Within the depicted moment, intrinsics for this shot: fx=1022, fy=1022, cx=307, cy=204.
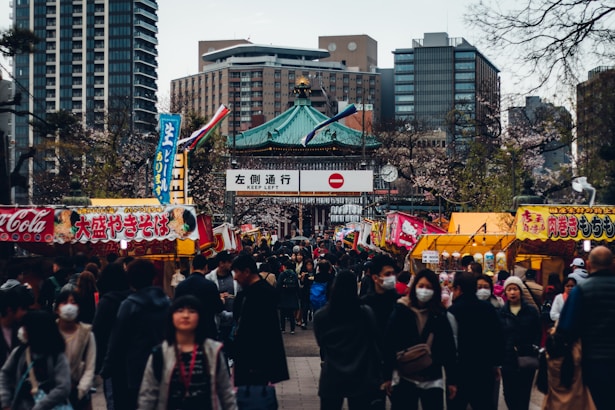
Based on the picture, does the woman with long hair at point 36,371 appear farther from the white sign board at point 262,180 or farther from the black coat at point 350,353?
→ the white sign board at point 262,180

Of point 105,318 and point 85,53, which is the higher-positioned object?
point 85,53

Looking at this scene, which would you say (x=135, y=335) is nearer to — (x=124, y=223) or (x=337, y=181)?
(x=124, y=223)

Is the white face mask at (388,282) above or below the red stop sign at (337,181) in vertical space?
below

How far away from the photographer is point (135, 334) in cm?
773

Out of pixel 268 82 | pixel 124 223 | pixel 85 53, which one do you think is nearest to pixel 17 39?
pixel 124 223

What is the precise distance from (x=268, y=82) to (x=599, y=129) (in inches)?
4677

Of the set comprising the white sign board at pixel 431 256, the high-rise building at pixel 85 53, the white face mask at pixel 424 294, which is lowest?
the white sign board at pixel 431 256

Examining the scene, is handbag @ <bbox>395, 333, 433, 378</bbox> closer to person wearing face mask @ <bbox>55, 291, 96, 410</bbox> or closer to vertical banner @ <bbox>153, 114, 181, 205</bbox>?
person wearing face mask @ <bbox>55, 291, 96, 410</bbox>

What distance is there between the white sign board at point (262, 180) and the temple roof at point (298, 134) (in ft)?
76.7

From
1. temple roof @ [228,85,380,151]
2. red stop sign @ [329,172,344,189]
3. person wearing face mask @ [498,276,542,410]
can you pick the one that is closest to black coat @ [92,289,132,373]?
person wearing face mask @ [498,276,542,410]

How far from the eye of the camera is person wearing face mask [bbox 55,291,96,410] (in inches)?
284

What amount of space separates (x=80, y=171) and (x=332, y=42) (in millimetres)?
118363

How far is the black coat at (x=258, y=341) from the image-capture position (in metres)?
8.23

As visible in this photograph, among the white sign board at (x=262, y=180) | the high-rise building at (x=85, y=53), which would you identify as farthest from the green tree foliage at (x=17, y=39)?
the high-rise building at (x=85, y=53)
